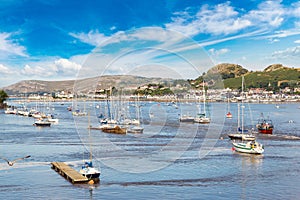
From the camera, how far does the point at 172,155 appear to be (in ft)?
117

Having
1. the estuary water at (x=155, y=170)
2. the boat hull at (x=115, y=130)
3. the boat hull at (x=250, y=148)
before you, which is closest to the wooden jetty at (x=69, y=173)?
the estuary water at (x=155, y=170)

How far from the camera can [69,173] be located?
26.7m

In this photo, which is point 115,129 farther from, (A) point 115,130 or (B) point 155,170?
(B) point 155,170

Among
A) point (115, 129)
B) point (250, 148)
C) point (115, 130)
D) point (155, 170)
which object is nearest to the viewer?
point (155, 170)

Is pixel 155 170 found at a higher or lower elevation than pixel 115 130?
lower

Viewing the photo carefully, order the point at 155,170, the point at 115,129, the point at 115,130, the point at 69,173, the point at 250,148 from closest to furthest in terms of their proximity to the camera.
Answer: the point at 69,173
the point at 155,170
the point at 250,148
the point at 115,130
the point at 115,129

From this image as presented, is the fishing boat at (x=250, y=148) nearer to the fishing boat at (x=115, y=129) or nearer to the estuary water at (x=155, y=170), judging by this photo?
the estuary water at (x=155, y=170)

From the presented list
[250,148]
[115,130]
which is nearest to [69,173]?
[250,148]

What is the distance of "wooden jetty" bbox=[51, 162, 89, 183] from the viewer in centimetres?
2511

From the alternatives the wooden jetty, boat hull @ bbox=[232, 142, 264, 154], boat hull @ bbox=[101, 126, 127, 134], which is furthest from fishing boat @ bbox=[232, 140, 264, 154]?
boat hull @ bbox=[101, 126, 127, 134]

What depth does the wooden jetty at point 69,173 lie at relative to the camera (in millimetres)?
25109

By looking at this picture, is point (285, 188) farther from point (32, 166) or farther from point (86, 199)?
point (32, 166)

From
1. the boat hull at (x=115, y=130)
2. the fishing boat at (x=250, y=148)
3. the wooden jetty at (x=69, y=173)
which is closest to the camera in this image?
the wooden jetty at (x=69, y=173)

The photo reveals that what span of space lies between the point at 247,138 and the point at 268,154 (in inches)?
301
